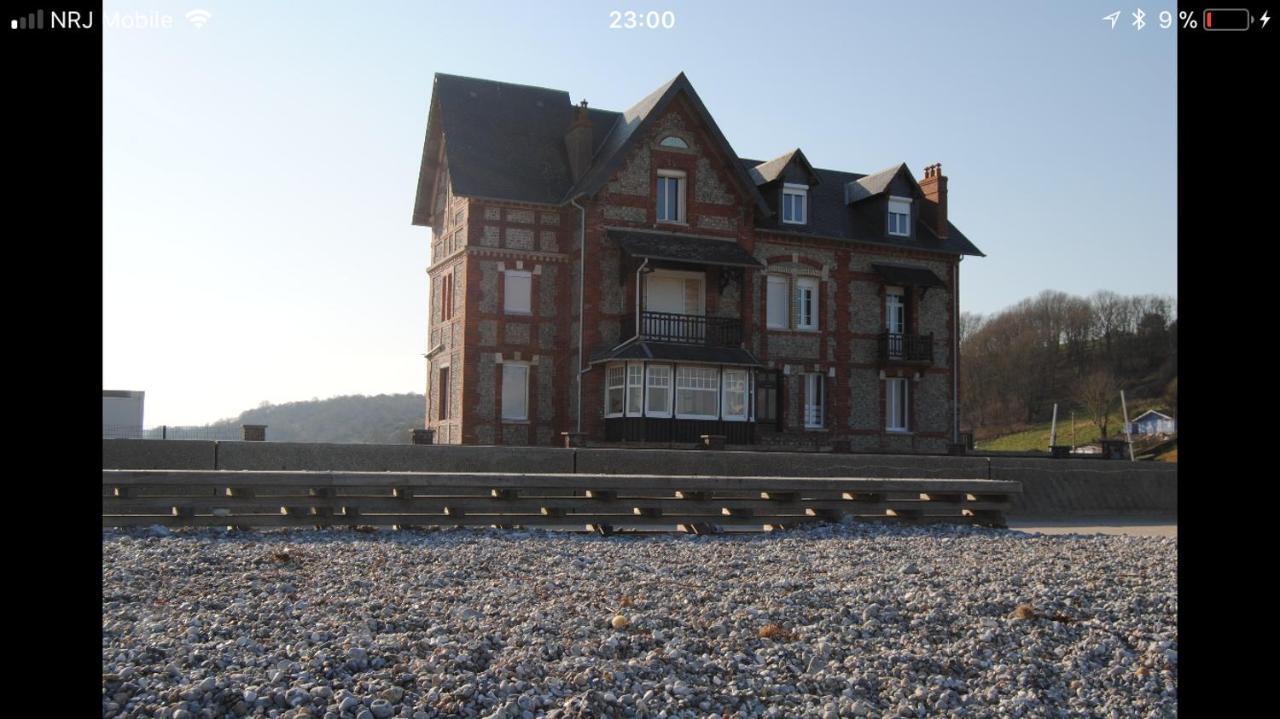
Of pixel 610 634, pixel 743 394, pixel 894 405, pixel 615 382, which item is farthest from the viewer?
pixel 894 405

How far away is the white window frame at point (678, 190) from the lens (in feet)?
104

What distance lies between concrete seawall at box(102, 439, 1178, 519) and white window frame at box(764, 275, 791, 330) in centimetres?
1183

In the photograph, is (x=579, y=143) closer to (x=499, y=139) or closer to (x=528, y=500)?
(x=499, y=139)

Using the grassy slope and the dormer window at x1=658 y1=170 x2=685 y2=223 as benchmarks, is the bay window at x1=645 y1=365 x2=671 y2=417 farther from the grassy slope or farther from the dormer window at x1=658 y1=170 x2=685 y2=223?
the grassy slope

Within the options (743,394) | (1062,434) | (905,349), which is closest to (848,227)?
(905,349)

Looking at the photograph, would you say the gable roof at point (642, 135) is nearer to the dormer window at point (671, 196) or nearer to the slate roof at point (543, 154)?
the slate roof at point (543, 154)

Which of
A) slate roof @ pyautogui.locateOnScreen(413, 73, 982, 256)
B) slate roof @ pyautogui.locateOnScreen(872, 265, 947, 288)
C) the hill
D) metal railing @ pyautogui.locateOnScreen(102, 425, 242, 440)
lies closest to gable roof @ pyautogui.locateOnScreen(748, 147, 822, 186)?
slate roof @ pyautogui.locateOnScreen(413, 73, 982, 256)

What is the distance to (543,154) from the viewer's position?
32750mm

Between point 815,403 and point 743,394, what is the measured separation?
152 inches

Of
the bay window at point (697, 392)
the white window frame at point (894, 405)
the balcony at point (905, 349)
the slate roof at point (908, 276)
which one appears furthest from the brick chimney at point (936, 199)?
the bay window at point (697, 392)

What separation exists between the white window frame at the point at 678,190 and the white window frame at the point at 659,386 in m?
4.40
